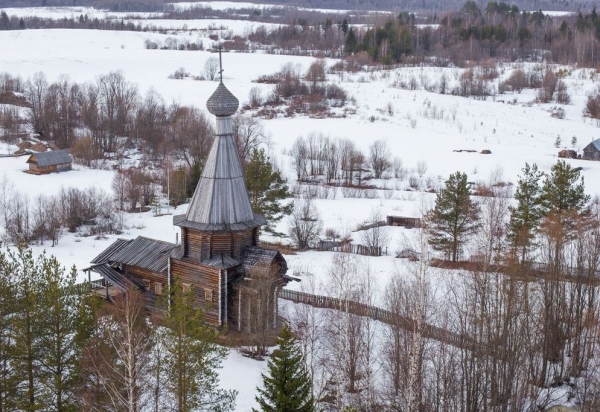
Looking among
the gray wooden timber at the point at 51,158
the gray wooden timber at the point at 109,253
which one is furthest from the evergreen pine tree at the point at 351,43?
the gray wooden timber at the point at 109,253

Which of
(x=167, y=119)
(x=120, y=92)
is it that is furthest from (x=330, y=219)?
(x=120, y=92)

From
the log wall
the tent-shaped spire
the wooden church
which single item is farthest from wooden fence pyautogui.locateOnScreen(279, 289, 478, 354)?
the tent-shaped spire

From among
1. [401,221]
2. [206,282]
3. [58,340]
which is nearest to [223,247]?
[206,282]

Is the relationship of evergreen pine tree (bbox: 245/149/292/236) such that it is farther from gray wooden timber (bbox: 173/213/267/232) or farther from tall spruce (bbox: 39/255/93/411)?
tall spruce (bbox: 39/255/93/411)

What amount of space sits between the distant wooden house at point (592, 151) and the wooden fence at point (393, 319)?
31.4 metres

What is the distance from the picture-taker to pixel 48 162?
133ft

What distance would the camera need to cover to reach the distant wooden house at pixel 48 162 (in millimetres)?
40344

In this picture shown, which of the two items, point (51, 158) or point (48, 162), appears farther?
point (51, 158)

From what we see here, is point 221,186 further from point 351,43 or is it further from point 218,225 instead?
point 351,43

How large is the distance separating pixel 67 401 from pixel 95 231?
59.6ft

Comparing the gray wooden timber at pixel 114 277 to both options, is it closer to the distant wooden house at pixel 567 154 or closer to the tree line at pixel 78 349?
the tree line at pixel 78 349

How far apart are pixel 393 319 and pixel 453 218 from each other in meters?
9.71

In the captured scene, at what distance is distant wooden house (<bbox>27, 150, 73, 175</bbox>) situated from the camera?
4034cm

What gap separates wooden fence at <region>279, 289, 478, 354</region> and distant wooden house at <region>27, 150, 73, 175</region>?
25583mm
